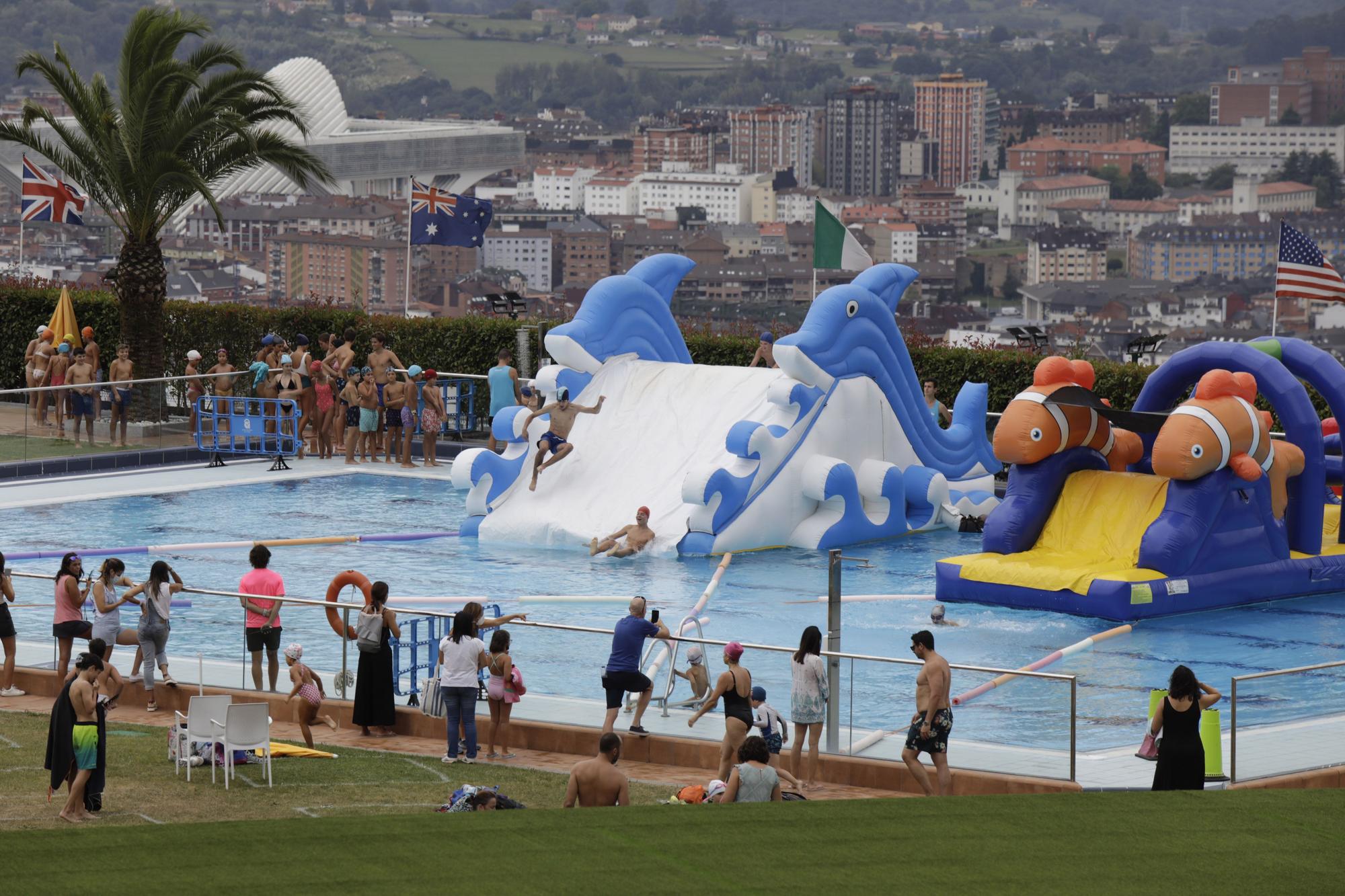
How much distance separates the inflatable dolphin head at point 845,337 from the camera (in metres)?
21.2

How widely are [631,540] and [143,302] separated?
36.6 feet

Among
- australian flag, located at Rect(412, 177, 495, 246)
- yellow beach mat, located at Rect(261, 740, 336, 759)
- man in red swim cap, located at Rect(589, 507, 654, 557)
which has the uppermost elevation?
australian flag, located at Rect(412, 177, 495, 246)

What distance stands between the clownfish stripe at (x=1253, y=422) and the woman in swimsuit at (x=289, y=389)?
516 inches

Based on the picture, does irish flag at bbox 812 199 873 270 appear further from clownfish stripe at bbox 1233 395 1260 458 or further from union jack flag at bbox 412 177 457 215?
union jack flag at bbox 412 177 457 215

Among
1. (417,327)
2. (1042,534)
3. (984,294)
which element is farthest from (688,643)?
(984,294)

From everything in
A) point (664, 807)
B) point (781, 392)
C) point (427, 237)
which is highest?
point (427, 237)

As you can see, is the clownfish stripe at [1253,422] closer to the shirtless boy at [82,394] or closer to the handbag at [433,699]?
the handbag at [433,699]

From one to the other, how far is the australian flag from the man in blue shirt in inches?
727

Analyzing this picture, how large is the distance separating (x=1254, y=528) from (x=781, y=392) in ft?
17.1

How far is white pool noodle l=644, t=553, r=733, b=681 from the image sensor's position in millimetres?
13344

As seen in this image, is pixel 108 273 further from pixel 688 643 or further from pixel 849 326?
pixel 688 643

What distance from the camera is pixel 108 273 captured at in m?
29.1

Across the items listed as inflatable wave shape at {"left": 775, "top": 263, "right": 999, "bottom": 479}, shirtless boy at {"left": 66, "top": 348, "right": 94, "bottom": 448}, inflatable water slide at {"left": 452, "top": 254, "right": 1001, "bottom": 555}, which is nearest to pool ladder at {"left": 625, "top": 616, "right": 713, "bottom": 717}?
inflatable water slide at {"left": 452, "top": 254, "right": 1001, "bottom": 555}

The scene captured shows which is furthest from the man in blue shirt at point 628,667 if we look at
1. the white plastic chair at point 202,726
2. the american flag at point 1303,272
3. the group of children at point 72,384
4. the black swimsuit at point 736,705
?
the group of children at point 72,384
